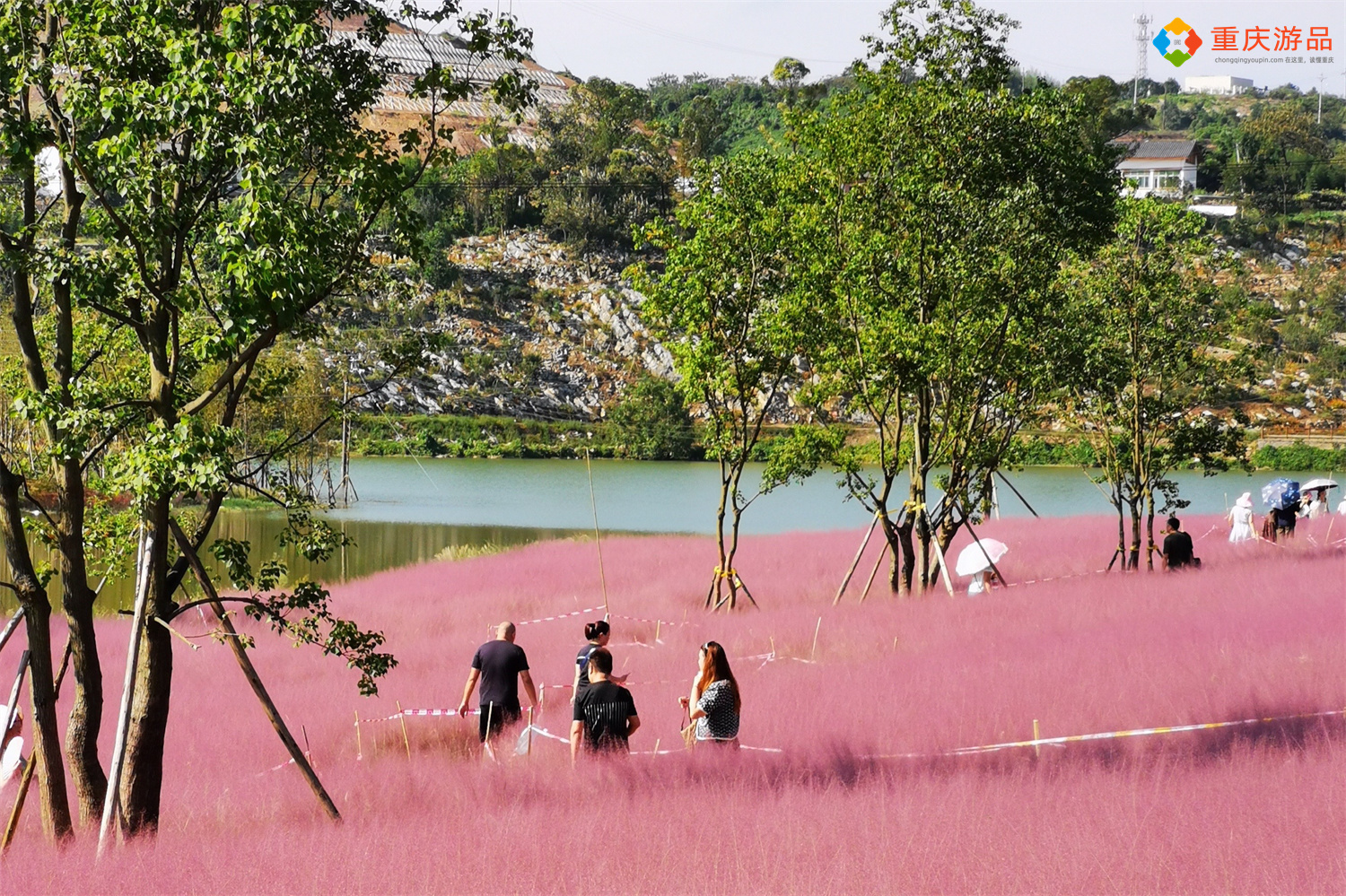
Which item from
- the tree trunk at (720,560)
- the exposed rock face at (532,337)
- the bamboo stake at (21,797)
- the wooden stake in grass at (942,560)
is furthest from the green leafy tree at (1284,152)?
the bamboo stake at (21,797)

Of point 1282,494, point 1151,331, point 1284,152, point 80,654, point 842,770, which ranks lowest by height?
point 842,770

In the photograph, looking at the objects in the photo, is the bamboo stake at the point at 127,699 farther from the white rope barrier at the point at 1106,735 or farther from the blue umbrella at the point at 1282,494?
the blue umbrella at the point at 1282,494

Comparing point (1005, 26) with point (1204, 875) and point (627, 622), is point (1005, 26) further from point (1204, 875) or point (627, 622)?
point (1204, 875)

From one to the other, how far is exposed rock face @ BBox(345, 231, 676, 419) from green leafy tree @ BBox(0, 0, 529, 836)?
104m

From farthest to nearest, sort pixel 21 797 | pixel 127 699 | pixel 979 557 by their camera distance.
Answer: pixel 979 557
pixel 21 797
pixel 127 699

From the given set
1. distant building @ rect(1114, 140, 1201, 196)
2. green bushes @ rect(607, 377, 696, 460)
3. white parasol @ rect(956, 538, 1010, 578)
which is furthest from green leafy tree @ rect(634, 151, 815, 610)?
distant building @ rect(1114, 140, 1201, 196)

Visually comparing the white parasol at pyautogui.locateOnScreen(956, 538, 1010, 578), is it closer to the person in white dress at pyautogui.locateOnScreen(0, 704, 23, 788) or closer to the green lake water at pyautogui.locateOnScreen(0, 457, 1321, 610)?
the green lake water at pyautogui.locateOnScreen(0, 457, 1321, 610)

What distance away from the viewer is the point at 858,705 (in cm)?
1319

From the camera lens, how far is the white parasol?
2364cm

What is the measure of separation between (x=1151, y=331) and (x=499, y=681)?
18141mm

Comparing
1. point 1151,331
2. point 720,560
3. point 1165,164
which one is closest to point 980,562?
point 720,560

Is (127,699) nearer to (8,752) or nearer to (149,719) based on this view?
(149,719)

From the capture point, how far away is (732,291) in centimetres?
2291

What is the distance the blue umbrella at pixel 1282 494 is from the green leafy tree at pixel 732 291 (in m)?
13.9
